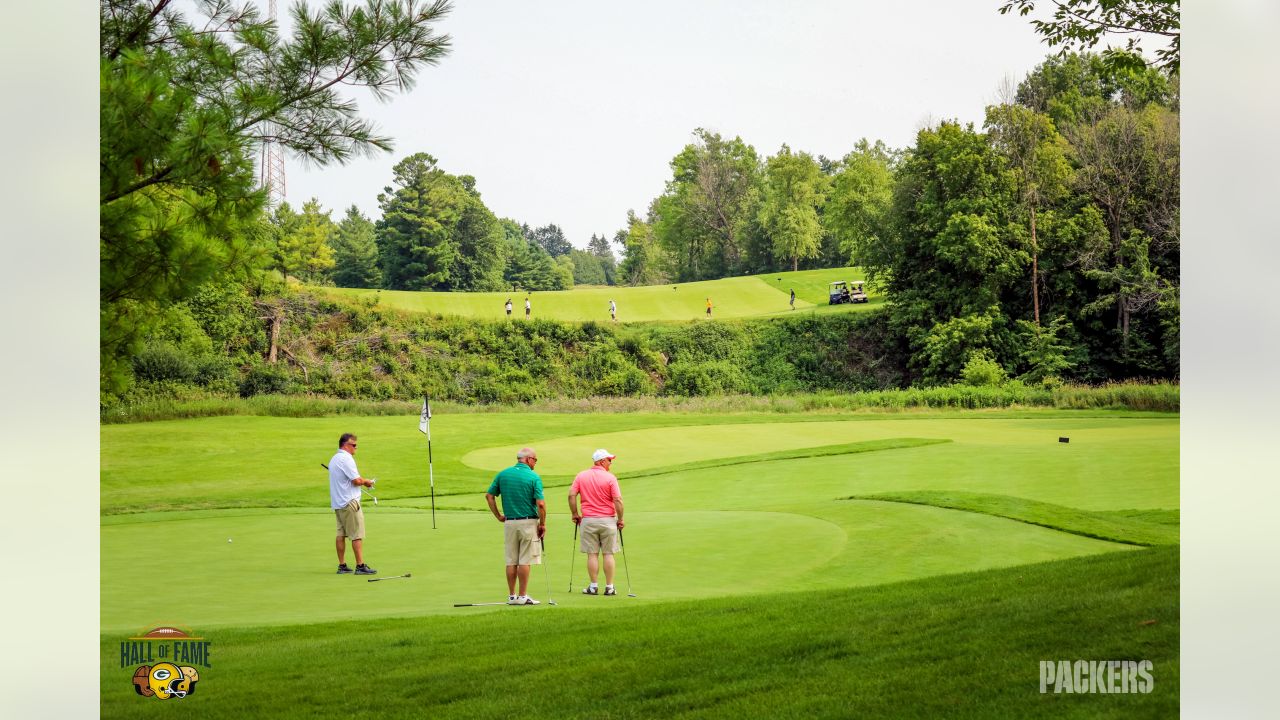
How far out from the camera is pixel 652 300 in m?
12.0

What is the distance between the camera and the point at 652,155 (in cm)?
1062

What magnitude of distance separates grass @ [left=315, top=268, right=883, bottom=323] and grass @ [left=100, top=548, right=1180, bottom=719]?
4907 millimetres

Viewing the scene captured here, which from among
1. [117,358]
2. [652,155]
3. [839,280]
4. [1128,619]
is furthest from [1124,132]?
[117,358]

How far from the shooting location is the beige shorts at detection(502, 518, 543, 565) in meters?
7.67

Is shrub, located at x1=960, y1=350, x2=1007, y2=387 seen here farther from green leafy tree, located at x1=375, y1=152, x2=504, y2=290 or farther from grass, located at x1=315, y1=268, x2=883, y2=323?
green leafy tree, located at x1=375, y1=152, x2=504, y2=290

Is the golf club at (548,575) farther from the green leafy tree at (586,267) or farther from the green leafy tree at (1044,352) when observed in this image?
the green leafy tree at (1044,352)

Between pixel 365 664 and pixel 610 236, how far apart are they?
5959 millimetres

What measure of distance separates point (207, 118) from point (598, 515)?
3889mm

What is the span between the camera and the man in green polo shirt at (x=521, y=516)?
7672 mm

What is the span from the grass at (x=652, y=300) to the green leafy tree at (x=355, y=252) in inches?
8.8

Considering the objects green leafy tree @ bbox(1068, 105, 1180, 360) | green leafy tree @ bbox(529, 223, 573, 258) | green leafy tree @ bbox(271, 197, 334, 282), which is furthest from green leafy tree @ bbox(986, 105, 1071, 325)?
green leafy tree @ bbox(271, 197, 334, 282)

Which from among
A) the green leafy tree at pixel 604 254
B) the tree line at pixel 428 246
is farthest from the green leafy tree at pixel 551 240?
the green leafy tree at pixel 604 254

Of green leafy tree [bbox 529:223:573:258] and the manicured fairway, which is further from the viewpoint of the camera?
green leafy tree [bbox 529:223:573:258]
